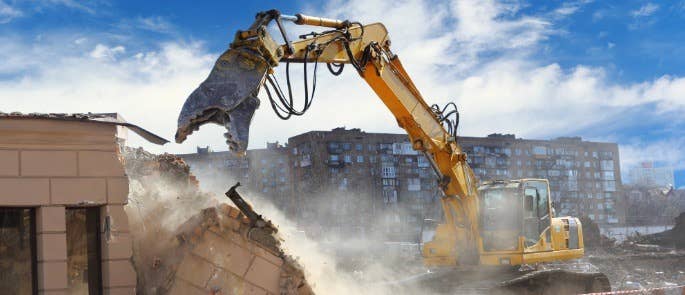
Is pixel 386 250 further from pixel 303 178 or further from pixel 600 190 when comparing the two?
pixel 600 190

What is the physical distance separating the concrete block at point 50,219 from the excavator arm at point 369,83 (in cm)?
164

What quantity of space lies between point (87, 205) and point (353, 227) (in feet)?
233

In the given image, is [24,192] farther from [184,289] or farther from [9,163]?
[184,289]

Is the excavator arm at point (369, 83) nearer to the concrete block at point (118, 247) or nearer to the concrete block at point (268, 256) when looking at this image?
the concrete block at point (118, 247)

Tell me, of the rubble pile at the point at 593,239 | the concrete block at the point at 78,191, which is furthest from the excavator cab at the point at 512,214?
the rubble pile at the point at 593,239

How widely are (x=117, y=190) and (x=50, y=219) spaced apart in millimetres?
848

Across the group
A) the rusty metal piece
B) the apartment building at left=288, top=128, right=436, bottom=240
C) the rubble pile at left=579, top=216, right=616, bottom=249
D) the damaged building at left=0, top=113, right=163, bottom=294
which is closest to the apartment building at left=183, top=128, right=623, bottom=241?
the apartment building at left=288, top=128, right=436, bottom=240

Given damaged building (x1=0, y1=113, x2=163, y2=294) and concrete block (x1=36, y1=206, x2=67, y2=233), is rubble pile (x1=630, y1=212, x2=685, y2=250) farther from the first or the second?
concrete block (x1=36, y1=206, x2=67, y2=233)

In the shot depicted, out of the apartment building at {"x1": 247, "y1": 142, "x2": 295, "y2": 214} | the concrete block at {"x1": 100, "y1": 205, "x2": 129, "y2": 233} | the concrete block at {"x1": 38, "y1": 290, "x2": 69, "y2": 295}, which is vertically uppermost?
the apartment building at {"x1": 247, "y1": 142, "x2": 295, "y2": 214}

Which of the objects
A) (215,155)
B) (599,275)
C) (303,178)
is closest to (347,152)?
(303,178)

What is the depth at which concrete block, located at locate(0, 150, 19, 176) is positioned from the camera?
823 centimetres

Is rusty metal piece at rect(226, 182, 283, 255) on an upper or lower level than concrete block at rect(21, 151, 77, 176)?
lower

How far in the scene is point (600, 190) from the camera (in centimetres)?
11431

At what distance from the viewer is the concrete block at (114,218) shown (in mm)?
8867
